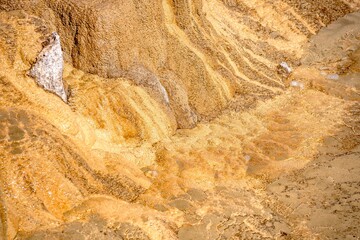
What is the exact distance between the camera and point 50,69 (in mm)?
3260

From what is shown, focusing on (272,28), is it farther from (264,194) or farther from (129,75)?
(264,194)

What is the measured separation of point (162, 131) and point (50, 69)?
136 centimetres

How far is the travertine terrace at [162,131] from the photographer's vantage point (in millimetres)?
2738

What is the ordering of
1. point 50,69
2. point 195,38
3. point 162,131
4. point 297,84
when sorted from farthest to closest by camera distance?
point 297,84, point 195,38, point 162,131, point 50,69

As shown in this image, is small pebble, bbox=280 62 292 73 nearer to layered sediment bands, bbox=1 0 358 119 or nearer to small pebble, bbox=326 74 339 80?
layered sediment bands, bbox=1 0 358 119

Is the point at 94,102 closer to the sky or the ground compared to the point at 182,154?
closer to the sky

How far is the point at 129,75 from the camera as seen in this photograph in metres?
3.98

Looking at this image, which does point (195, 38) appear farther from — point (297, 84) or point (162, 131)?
point (297, 84)

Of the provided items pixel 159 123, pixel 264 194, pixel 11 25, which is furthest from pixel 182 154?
pixel 11 25

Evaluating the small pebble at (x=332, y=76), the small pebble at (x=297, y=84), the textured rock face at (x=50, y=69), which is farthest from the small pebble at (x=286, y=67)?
the textured rock face at (x=50, y=69)

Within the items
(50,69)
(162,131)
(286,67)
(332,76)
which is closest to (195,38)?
(162,131)

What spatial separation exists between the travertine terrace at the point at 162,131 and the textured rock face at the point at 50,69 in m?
0.01

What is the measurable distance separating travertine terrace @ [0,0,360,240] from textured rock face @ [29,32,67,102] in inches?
0.5

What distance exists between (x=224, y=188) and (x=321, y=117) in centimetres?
205
